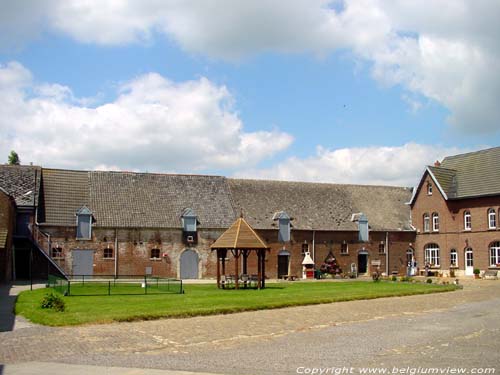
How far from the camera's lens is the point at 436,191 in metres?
52.7

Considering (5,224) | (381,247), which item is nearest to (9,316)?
(5,224)

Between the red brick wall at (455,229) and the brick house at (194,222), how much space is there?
7.19ft

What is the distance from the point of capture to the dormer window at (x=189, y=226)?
161 feet

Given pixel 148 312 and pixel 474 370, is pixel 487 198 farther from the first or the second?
pixel 474 370

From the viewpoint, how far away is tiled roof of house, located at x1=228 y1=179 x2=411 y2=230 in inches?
2073

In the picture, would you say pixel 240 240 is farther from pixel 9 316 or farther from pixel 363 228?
pixel 363 228

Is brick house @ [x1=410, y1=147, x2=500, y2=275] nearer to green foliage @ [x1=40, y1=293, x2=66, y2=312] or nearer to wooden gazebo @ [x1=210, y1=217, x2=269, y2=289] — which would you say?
wooden gazebo @ [x1=210, y1=217, x2=269, y2=289]

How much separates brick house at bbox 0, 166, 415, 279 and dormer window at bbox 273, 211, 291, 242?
0.09m

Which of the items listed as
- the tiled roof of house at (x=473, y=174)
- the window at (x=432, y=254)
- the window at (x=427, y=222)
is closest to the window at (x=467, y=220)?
the tiled roof of house at (x=473, y=174)

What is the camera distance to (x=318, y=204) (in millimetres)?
55281

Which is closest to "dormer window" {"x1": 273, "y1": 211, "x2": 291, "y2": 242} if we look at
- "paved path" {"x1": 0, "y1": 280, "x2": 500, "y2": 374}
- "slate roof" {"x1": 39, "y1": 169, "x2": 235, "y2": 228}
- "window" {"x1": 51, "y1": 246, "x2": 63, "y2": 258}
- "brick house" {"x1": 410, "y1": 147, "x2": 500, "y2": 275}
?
"slate roof" {"x1": 39, "y1": 169, "x2": 235, "y2": 228}

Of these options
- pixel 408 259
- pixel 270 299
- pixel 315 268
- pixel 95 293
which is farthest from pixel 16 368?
pixel 408 259

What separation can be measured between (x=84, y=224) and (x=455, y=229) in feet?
101

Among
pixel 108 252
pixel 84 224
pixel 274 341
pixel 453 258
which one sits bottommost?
pixel 274 341
